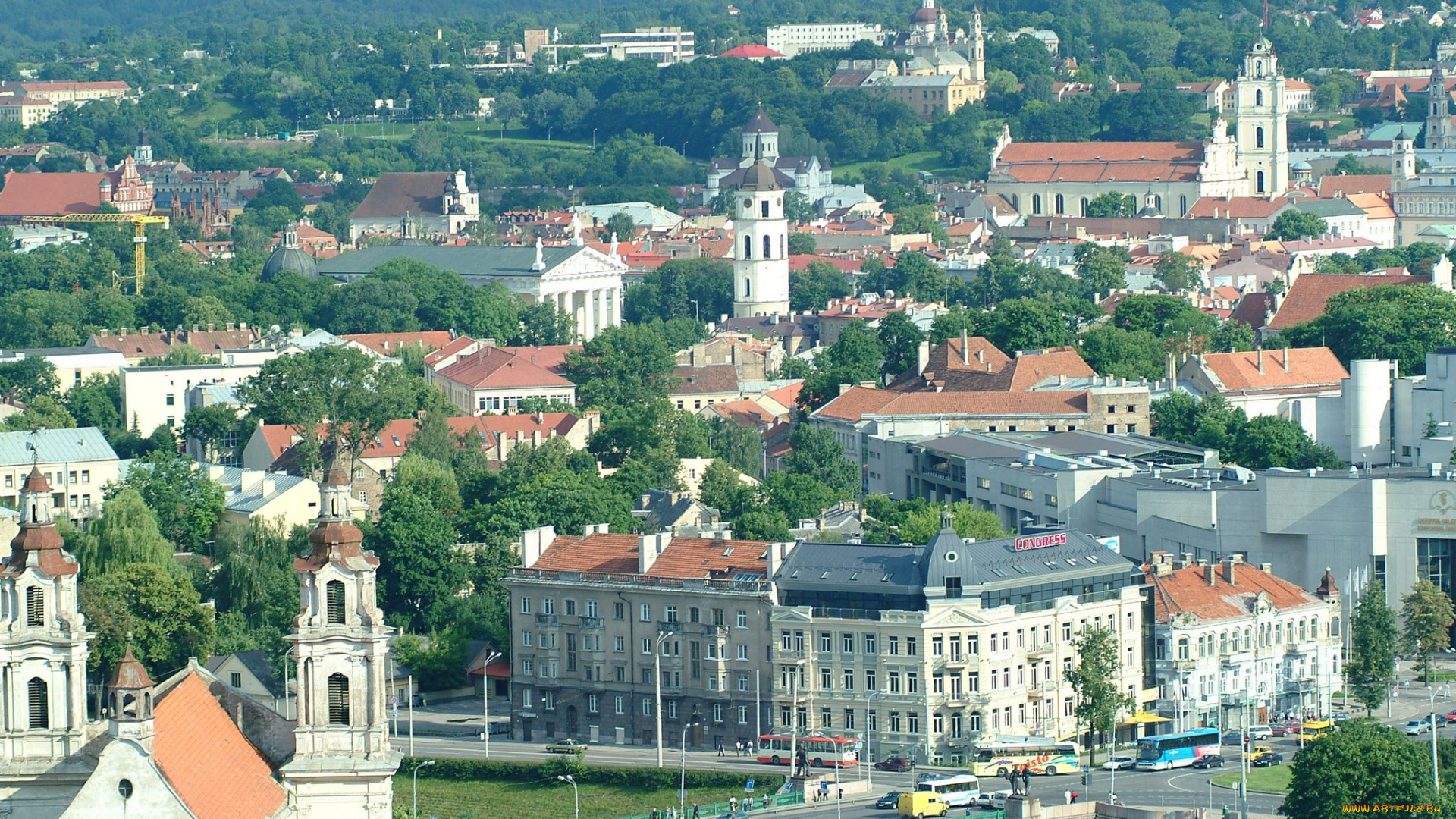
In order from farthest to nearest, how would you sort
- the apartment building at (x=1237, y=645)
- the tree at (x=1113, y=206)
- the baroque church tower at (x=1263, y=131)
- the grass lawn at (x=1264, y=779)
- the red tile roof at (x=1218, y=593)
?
the baroque church tower at (x=1263, y=131), the tree at (x=1113, y=206), the red tile roof at (x=1218, y=593), the apartment building at (x=1237, y=645), the grass lawn at (x=1264, y=779)

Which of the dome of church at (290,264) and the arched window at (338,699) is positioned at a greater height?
the dome of church at (290,264)

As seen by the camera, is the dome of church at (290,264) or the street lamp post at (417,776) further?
the dome of church at (290,264)

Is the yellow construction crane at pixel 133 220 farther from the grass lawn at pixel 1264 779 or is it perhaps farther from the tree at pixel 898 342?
the grass lawn at pixel 1264 779

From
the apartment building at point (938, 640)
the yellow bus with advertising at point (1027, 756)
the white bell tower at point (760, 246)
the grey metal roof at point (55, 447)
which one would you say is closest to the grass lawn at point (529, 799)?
the apartment building at point (938, 640)

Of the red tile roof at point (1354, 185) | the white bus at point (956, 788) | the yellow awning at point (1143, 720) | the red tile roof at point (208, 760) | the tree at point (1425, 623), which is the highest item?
the red tile roof at point (1354, 185)

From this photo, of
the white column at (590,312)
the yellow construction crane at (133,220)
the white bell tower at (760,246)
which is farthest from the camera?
the yellow construction crane at (133,220)

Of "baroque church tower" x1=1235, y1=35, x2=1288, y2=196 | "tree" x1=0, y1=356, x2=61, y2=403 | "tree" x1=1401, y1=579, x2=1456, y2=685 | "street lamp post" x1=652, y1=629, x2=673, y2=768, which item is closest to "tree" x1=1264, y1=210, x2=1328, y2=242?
"baroque church tower" x1=1235, y1=35, x2=1288, y2=196

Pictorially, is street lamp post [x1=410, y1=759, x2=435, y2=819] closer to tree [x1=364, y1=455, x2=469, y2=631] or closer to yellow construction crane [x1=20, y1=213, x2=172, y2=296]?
tree [x1=364, y1=455, x2=469, y2=631]
